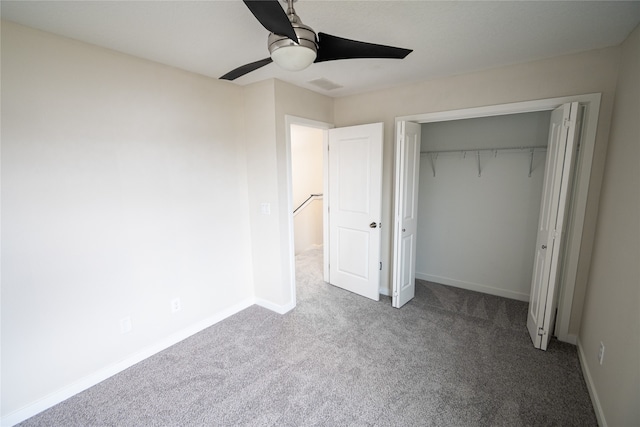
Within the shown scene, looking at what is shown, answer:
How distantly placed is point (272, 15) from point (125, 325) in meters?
2.46

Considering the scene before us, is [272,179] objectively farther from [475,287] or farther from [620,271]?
[475,287]

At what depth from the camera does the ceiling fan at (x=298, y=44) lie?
1066 millimetres

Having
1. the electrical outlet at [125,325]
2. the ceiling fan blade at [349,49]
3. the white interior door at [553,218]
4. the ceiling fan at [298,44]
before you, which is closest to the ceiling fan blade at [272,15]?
the ceiling fan at [298,44]

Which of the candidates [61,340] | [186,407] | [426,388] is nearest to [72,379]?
[61,340]

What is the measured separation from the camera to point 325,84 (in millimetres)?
2879

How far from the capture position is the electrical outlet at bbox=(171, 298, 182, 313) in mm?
2570

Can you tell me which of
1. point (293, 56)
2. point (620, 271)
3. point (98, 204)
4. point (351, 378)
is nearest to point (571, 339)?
point (620, 271)

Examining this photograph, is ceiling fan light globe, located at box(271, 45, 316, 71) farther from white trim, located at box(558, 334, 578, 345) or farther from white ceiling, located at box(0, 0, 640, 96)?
white trim, located at box(558, 334, 578, 345)

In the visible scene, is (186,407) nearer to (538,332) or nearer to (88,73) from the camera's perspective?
(88,73)

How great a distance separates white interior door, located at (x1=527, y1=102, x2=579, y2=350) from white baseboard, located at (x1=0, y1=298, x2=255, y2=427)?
2916mm

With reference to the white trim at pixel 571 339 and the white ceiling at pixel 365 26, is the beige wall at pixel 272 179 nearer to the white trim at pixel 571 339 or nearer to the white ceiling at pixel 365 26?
the white ceiling at pixel 365 26

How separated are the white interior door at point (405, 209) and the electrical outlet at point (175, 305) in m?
2.17

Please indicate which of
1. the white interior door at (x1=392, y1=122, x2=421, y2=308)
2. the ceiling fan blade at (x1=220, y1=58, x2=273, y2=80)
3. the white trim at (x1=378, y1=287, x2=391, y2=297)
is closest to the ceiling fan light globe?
the ceiling fan blade at (x1=220, y1=58, x2=273, y2=80)

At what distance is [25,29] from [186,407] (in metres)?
2.56
